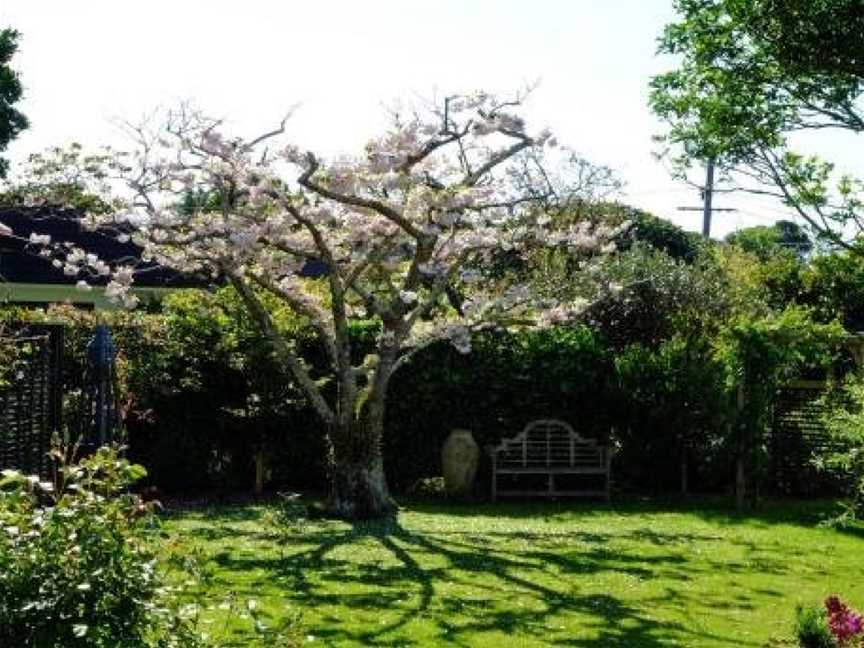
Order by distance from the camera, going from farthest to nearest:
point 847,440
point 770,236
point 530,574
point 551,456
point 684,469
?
point 770,236, point 684,469, point 551,456, point 847,440, point 530,574

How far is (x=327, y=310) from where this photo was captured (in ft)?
48.1

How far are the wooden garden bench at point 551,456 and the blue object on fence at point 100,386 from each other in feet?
17.2

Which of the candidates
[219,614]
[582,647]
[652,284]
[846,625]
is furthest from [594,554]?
[652,284]

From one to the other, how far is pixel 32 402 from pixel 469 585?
3.85m

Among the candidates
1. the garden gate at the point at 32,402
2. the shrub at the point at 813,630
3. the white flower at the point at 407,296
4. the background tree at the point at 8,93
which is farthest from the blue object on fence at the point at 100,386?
the background tree at the point at 8,93

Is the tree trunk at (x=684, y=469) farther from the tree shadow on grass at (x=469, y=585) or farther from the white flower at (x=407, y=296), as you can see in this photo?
the white flower at (x=407, y=296)

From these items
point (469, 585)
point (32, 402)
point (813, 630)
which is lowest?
point (469, 585)

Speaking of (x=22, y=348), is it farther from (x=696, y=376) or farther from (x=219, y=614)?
(x=696, y=376)

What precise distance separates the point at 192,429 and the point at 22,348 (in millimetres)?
6193

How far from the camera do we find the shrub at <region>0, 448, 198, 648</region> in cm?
387

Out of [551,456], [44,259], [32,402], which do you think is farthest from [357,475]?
[44,259]

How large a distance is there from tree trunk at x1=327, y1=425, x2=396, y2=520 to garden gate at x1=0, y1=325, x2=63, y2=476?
4061 millimetres

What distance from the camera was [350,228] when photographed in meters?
13.4

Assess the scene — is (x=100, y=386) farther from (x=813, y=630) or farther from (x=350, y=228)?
(x=813, y=630)
